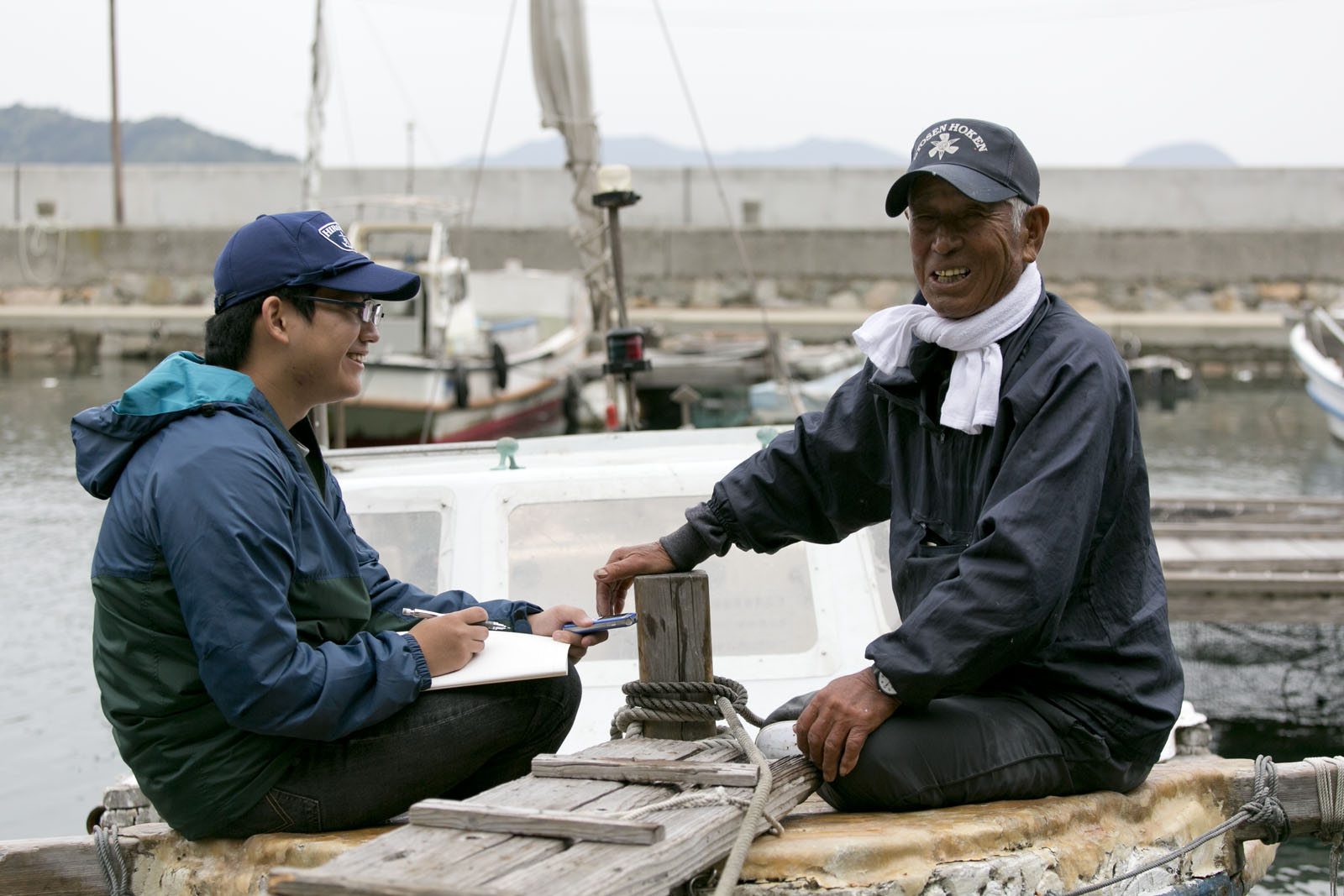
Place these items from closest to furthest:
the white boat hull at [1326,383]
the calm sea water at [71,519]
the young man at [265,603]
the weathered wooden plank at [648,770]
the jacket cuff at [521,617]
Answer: the young man at [265,603] < the weathered wooden plank at [648,770] < the jacket cuff at [521,617] < the calm sea water at [71,519] < the white boat hull at [1326,383]

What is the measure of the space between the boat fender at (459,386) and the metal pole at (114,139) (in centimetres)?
1219

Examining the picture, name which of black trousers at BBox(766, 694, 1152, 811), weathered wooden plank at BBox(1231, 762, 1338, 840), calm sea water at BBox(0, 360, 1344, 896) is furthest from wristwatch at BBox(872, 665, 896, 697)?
calm sea water at BBox(0, 360, 1344, 896)

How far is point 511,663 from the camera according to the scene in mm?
2646

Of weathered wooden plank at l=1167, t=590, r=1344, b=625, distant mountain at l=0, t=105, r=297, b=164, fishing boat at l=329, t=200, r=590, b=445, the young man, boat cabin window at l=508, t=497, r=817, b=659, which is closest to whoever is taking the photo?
the young man

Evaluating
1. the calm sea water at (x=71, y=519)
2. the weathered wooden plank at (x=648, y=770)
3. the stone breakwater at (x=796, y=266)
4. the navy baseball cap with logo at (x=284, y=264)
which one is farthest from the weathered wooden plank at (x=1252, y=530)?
the stone breakwater at (x=796, y=266)

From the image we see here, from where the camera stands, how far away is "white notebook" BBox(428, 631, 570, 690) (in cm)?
259

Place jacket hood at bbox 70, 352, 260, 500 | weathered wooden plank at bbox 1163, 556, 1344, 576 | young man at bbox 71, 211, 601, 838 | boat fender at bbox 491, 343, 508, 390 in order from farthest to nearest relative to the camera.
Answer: boat fender at bbox 491, 343, 508, 390
weathered wooden plank at bbox 1163, 556, 1344, 576
jacket hood at bbox 70, 352, 260, 500
young man at bbox 71, 211, 601, 838

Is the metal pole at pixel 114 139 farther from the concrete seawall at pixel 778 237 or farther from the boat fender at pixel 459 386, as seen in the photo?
the boat fender at pixel 459 386

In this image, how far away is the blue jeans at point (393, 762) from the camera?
2.56m

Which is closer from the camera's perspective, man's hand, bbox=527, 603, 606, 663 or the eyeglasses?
the eyeglasses

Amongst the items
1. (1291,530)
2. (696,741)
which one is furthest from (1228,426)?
(696,741)

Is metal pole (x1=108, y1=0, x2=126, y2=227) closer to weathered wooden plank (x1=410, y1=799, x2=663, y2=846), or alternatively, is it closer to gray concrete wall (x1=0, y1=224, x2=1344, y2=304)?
gray concrete wall (x1=0, y1=224, x2=1344, y2=304)

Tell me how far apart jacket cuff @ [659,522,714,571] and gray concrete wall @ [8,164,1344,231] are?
21405mm

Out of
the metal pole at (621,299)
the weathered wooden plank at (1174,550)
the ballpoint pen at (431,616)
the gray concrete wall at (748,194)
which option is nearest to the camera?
the ballpoint pen at (431,616)
